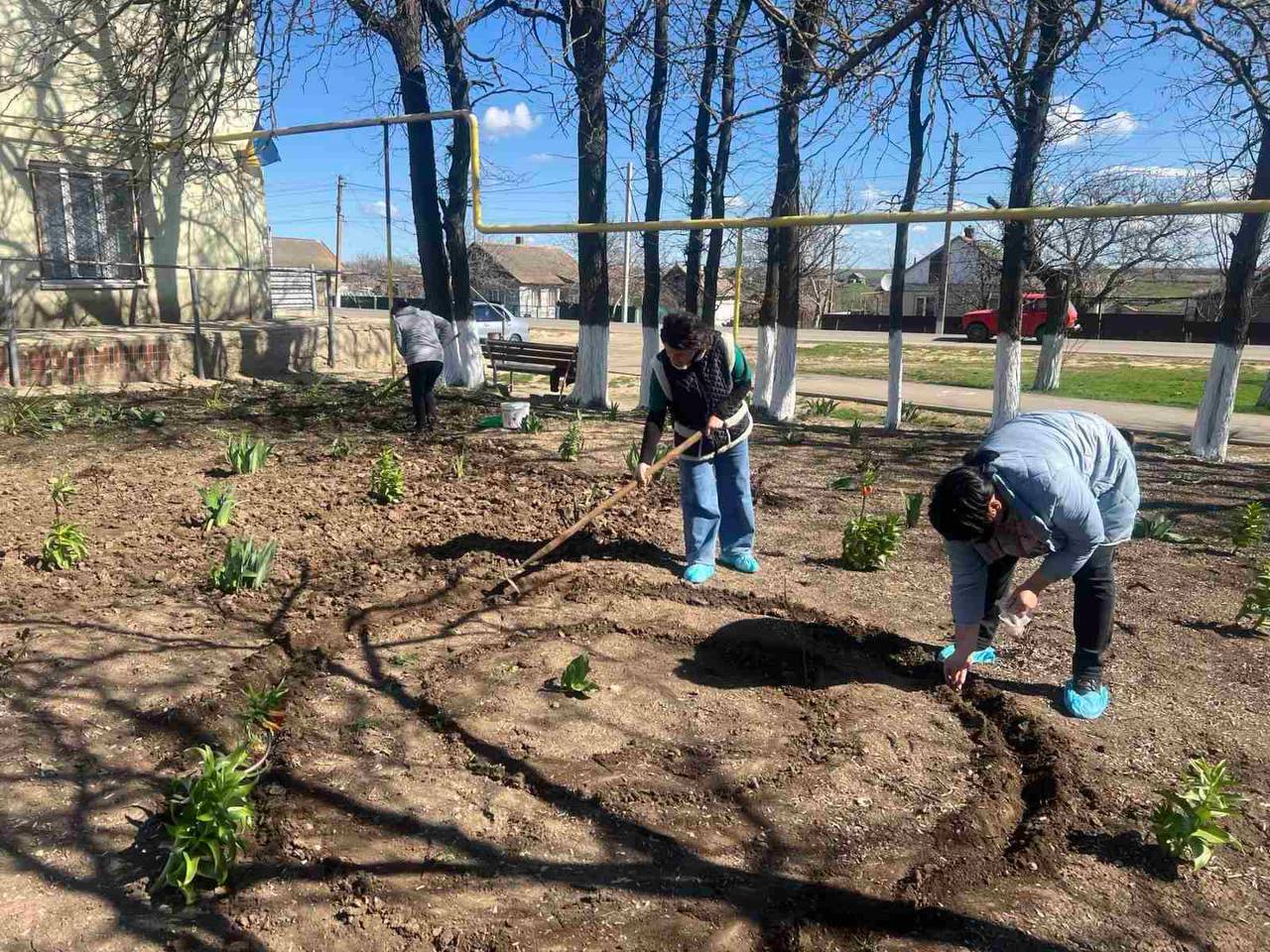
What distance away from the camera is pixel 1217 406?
27.5 ft

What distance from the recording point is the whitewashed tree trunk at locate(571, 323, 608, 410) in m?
10.7

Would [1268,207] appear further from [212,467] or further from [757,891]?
[212,467]

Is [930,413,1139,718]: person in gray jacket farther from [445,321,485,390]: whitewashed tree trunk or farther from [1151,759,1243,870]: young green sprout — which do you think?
[445,321,485,390]: whitewashed tree trunk

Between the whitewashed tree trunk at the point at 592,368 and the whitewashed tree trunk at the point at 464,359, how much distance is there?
2.13 meters

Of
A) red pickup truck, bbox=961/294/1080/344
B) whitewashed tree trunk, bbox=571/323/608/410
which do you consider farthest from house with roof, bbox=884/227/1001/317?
whitewashed tree trunk, bbox=571/323/608/410

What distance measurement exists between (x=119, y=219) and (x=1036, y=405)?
524 inches

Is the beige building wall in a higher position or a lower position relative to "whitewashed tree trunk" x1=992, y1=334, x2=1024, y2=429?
higher

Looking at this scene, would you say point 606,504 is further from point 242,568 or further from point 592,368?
point 592,368

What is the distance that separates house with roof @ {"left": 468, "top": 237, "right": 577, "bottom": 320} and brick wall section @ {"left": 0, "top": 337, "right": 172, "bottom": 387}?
136ft

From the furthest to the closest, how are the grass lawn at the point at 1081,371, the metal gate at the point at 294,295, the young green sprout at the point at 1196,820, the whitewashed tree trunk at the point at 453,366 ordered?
the metal gate at the point at 294,295, the grass lawn at the point at 1081,371, the whitewashed tree trunk at the point at 453,366, the young green sprout at the point at 1196,820

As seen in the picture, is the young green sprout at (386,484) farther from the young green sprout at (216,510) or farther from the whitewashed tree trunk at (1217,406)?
the whitewashed tree trunk at (1217,406)

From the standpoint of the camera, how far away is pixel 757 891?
2432 millimetres

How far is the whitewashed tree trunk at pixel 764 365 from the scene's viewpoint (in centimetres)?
1080

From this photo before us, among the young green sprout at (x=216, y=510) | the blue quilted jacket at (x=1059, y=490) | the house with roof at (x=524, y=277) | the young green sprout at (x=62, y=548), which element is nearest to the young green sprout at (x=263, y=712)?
the young green sprout at (x=62, y=548)
